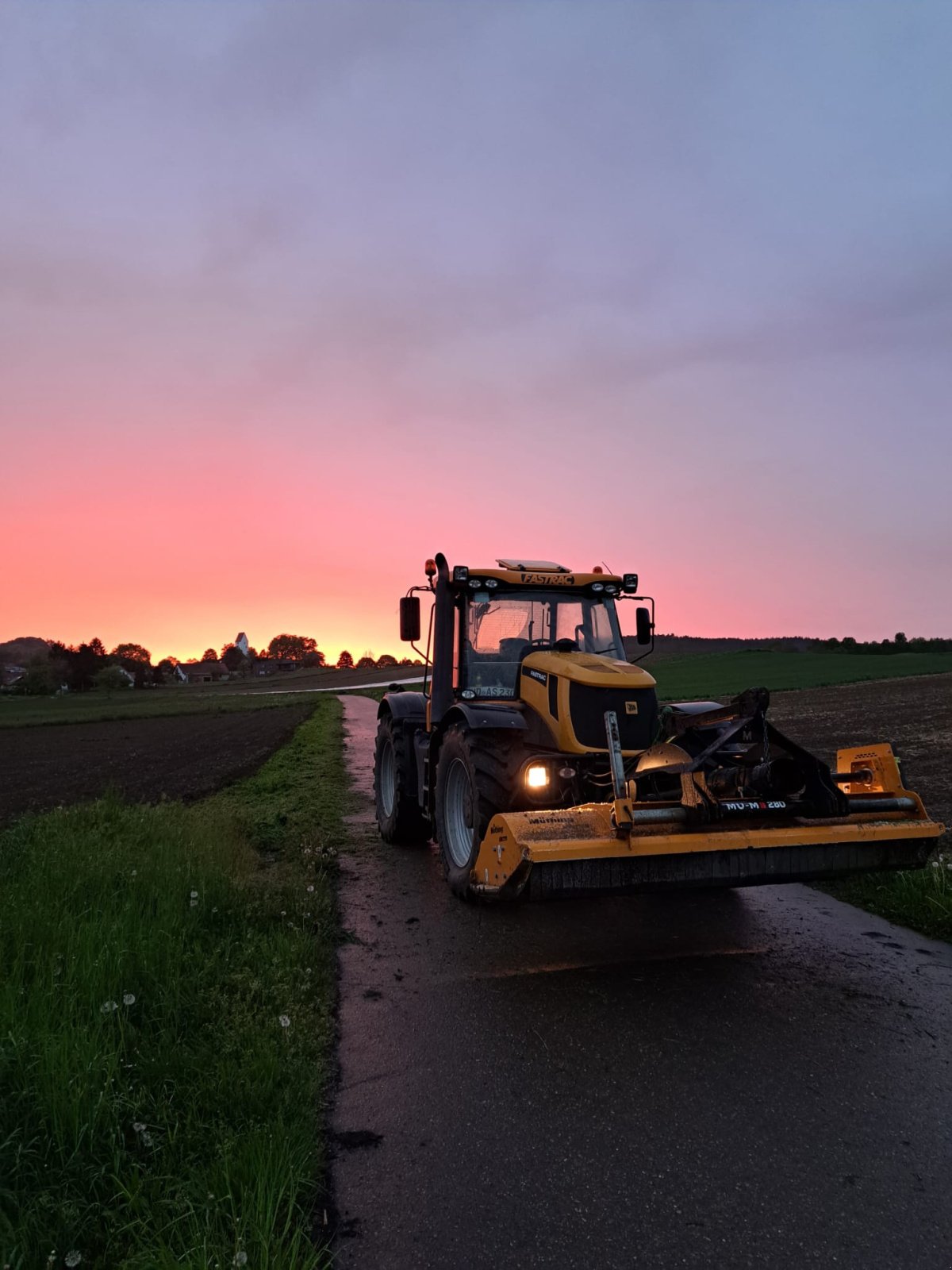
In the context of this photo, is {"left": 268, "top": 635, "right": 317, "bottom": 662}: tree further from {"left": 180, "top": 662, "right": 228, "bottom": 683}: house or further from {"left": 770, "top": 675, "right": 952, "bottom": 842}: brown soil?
{"left": 770, "top": 675, "right": 952, "bottom": 842}: brown soil

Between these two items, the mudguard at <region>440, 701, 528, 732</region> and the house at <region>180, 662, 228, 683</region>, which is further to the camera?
the house at <region>180, 662, 228, 683</region>

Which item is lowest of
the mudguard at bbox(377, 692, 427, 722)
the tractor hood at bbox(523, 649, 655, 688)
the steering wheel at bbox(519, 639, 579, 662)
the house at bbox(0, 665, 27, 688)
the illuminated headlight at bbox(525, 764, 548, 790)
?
the illuminated headlight at bbox(525, 764, 548, 790)

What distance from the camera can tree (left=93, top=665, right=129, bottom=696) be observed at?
93.4m

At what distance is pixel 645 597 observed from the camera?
7.18 metres

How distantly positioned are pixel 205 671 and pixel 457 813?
15726 cm

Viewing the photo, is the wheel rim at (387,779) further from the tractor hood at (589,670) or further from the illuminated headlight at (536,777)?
the illuminated headlight at (536,777)

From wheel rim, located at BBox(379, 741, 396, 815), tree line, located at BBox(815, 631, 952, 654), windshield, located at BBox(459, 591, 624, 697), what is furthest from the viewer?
tree line, located at BBox(815, 631, 952, 654)

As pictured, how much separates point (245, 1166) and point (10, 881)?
13.2 feet

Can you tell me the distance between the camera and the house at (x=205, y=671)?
14694cm

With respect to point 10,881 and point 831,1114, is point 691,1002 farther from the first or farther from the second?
point 10,881

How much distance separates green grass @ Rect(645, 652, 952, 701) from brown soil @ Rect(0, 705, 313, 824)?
1974 centimetres

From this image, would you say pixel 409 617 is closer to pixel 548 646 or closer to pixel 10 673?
pixel 548 646

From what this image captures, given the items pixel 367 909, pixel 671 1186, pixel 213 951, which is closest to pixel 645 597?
pixel 367 909

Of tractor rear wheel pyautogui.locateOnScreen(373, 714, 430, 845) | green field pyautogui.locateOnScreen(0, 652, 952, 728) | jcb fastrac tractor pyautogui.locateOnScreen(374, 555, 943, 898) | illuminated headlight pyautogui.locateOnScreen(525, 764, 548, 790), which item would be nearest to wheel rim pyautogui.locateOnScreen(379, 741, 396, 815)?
tractor rear wheel pyautogui.locateOnScreen(373, 714, 430, 845)
